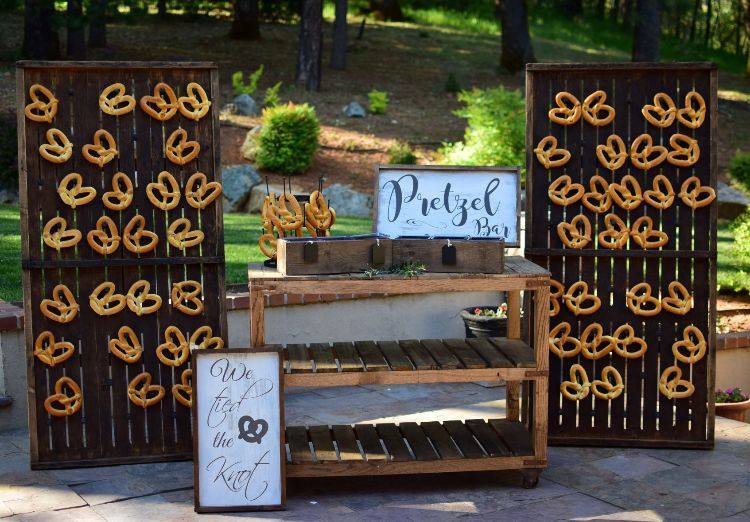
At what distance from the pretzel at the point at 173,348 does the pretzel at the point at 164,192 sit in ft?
2.09

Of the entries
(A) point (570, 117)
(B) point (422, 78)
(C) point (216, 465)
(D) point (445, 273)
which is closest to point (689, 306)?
(A) point (570, 117)

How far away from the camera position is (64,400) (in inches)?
202

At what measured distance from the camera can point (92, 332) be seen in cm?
516

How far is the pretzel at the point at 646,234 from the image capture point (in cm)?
539

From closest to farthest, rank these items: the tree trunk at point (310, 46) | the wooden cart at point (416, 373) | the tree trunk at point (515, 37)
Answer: the wooden cart at point (416, 373), the tree trunk at point (310, 46), the tree trunk at point (515, 37)

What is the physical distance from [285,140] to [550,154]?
9964mm

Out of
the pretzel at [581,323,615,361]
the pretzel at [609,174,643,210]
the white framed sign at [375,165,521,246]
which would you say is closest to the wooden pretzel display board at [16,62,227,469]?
the white framed sign at [375,165,521,246]

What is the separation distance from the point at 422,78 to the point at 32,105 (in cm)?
1896

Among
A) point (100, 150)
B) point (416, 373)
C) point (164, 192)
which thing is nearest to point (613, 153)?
point (416, 373)

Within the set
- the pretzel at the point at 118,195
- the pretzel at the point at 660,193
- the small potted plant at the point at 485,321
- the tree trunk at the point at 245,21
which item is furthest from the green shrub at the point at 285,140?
the tree trunk at the point at 245,21

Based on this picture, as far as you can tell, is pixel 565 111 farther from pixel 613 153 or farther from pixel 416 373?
pixel 416 373

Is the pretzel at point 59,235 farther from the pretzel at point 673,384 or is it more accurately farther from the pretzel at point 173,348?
the pretzel at point 673,384

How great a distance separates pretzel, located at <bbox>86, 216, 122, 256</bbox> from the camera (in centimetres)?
506

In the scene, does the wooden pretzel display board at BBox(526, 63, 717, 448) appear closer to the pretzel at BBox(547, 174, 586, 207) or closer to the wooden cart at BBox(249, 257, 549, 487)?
the pretzel at BBox(547, 174, 586, 207)
